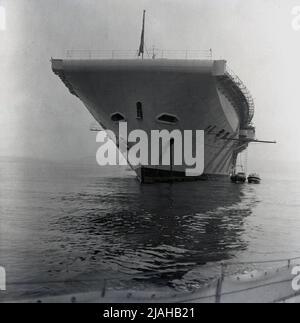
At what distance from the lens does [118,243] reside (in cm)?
1468

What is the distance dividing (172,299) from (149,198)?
22.2 m

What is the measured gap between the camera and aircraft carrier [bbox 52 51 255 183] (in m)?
28.4

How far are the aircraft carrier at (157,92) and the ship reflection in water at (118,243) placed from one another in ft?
27.3

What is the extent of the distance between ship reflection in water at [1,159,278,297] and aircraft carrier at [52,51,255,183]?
8316 mm

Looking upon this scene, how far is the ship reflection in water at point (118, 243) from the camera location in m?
10.5

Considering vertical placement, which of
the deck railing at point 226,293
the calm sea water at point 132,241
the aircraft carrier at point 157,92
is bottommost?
the calm sea water at point 132,241
